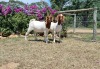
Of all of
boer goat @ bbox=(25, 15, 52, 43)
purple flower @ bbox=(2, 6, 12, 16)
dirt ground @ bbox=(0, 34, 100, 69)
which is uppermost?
purple flower @ bbox=(2, 6, 12, 16)

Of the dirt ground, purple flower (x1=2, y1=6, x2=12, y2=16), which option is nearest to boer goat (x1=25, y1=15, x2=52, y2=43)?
the dirt ground

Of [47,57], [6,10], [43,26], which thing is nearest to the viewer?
[47,57]

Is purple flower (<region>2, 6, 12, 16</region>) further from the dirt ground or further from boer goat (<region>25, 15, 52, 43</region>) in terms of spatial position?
the dirt ground

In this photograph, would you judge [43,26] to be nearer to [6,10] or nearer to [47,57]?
[47,57]

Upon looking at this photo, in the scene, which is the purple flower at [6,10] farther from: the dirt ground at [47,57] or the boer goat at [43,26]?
the dirt ground at [47,57]

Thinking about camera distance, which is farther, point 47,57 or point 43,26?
point 43,26

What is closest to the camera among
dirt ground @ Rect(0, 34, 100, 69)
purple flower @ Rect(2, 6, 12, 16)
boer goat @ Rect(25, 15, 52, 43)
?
dirt ground @ Rect(0, 34, 100, 69)

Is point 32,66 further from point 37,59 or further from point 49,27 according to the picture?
point 49,27

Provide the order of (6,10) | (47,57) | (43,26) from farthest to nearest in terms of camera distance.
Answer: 1. (6,10)
2. (43,26)
3. (47,57)

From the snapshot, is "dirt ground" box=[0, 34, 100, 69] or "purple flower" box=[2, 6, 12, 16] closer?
"dirt ground" box=[0, 34, 100, 69]

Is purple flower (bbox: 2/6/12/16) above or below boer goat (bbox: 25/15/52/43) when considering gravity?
above

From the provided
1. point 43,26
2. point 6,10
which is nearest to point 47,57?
point 43,26

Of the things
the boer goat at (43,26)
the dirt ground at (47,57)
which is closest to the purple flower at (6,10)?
the boer goat at (43,26)

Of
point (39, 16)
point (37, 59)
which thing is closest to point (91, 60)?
point (37, 59)
